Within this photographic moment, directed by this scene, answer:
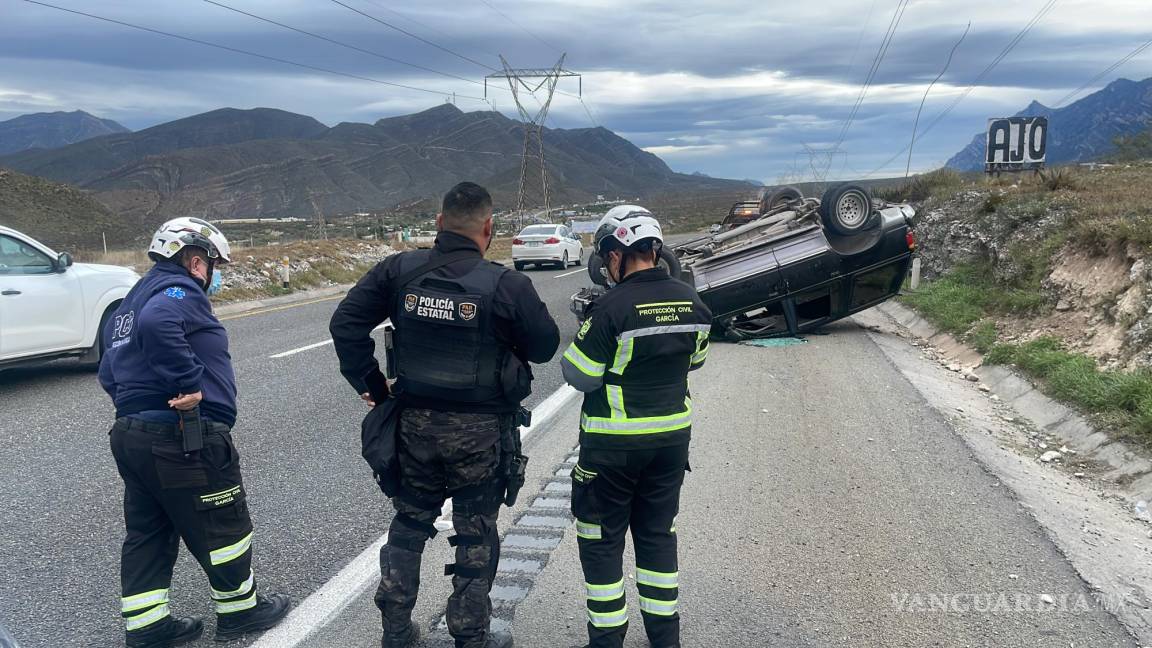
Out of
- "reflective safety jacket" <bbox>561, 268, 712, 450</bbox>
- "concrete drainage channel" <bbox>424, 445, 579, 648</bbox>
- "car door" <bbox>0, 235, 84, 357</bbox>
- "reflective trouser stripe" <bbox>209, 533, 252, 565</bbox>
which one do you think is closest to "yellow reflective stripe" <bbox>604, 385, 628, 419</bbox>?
"reflective safety jacket" <bbox>561, 268, 712, 450</bbox>

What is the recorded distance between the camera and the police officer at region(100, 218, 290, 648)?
350 centimetres

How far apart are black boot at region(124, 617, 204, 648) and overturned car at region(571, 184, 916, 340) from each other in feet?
26.0

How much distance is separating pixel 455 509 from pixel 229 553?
101cm

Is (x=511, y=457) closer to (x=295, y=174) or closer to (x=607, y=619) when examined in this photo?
(x=607, y=619)

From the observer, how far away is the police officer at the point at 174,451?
350 cm

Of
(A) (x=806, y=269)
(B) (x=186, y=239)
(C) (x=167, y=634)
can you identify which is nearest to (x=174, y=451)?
(C) (x=167, y=634)

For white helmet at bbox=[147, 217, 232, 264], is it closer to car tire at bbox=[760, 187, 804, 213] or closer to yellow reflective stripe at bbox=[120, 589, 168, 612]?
yellow reflective stripe at bbox=[120, 589, 168, 612]

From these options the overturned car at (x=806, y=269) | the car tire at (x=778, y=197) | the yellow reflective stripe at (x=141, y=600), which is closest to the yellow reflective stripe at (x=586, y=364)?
the yellow reflective stripe at (x=141, y=600)

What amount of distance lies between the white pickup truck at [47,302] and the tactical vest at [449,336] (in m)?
7.10

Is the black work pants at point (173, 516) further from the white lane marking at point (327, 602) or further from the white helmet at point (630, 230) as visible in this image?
the white helmet at point (630, 230)

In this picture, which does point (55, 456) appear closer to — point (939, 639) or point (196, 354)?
point (196, 354)

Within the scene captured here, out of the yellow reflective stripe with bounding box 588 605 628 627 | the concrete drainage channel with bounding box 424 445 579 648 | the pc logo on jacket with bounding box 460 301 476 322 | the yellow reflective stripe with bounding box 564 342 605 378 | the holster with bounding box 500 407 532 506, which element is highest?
the pc logo on jacket with bounding box 460 301 476 322

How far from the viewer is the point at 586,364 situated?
347cm

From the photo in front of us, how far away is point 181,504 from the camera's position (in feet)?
11.6
